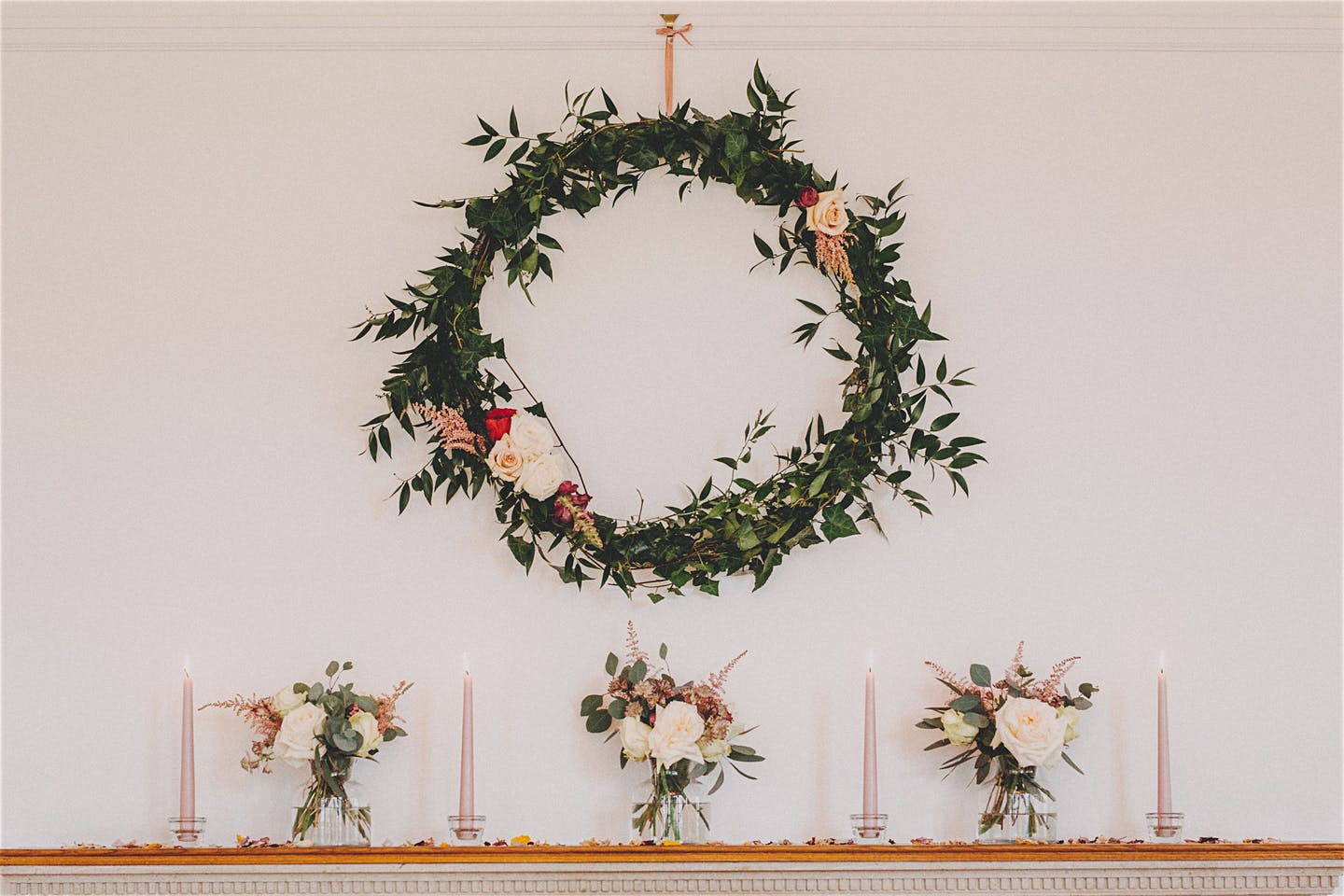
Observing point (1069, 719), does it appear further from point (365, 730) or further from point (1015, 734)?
point (365, 730)

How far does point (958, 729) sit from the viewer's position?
2219 millimetres

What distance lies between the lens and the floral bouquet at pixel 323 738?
2.19 metres

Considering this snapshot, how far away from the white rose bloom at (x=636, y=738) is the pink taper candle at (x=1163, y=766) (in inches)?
33.5

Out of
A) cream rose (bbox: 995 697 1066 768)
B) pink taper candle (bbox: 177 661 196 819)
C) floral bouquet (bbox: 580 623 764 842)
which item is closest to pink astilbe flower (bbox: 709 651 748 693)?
floral bouquet (bbox: 580 623 764 842)

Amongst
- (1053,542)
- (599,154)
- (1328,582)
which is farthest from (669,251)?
(1328,582)

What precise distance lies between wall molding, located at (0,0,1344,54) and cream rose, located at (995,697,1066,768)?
48.5 inches

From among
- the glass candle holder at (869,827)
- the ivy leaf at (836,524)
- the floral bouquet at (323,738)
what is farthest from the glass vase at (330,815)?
the ivy leaf at (836,524)

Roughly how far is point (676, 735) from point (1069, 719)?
0.66 meters

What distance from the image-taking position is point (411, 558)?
2.39 metres

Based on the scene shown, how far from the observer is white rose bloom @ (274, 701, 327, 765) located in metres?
2.18

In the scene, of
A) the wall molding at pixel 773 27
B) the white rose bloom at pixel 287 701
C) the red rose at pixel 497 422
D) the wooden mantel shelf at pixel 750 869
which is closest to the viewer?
the wooden mantel shelf at pixel 750 869

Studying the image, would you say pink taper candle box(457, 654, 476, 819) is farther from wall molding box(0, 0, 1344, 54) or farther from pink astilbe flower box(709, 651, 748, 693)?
wall molding box(0, 0, 1344, 54)

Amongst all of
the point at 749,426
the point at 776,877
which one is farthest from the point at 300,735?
the point at 749,426

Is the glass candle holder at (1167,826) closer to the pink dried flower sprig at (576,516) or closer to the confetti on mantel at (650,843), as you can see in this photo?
the confetti on mantel at (650,843)
